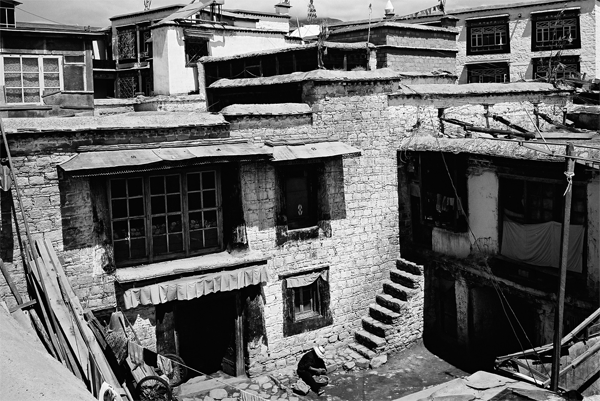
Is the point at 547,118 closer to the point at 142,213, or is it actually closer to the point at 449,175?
the point at 449,175

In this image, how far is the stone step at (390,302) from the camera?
1606cm

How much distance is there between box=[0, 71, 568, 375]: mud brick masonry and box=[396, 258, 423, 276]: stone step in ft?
0.13

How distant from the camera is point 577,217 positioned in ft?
43.2

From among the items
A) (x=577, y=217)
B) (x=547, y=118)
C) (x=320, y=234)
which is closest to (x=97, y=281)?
(x=320, y=234)

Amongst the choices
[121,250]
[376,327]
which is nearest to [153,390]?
[121,250]

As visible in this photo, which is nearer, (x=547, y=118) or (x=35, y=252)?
(x=35, y=252)

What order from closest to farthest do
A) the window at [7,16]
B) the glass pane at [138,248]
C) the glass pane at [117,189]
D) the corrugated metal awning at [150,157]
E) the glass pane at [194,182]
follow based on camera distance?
the corrugated metal awning at [150,157] < the glass pane at [117,189] < the glass pane at [138,248] < the glass pane at [194,182] < the window at [7,16]

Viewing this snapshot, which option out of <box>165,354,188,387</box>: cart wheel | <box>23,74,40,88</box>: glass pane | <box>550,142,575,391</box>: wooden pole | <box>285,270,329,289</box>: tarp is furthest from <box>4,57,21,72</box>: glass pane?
<box>550,142,575,391</box>: wooden pole

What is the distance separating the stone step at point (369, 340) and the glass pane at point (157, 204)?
6.31 m

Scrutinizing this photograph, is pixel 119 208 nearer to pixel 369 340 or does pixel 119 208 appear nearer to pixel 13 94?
pixel 369 340

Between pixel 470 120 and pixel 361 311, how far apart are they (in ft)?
22.1

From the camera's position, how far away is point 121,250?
13.5 meters

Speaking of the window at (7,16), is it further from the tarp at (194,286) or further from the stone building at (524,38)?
the stone building at (524,38)

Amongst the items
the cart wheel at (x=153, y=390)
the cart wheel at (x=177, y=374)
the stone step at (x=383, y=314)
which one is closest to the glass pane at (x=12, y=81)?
the cart wheel at (x=177, y=374)
